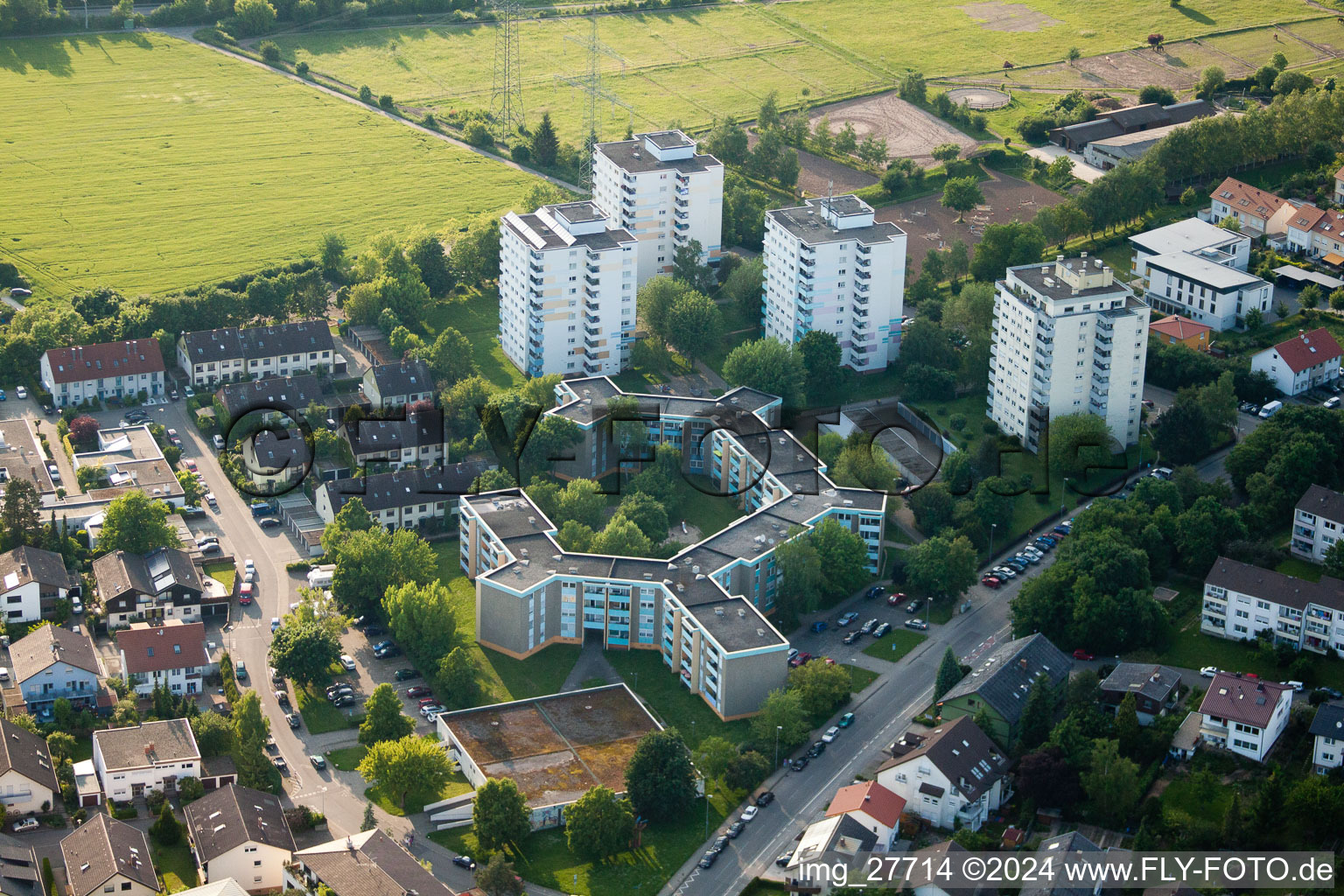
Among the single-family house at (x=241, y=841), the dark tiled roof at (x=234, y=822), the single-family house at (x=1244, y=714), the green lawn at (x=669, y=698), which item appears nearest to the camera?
the single-family house at (x=241, y=841)

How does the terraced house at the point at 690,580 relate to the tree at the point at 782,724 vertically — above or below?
above

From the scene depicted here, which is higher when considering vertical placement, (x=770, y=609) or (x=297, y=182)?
(x=297, y=182)

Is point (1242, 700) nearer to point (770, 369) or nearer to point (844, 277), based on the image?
point (770, 369)

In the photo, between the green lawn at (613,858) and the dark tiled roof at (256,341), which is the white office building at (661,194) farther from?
the green lawn at (613,858)

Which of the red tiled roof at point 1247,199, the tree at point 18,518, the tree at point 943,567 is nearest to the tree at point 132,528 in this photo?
the tree at point 18,518

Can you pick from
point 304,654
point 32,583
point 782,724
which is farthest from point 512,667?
point 32,583

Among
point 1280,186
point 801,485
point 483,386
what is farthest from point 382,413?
point 1280,186

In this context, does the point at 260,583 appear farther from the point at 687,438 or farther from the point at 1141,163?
the point at 1141,163
